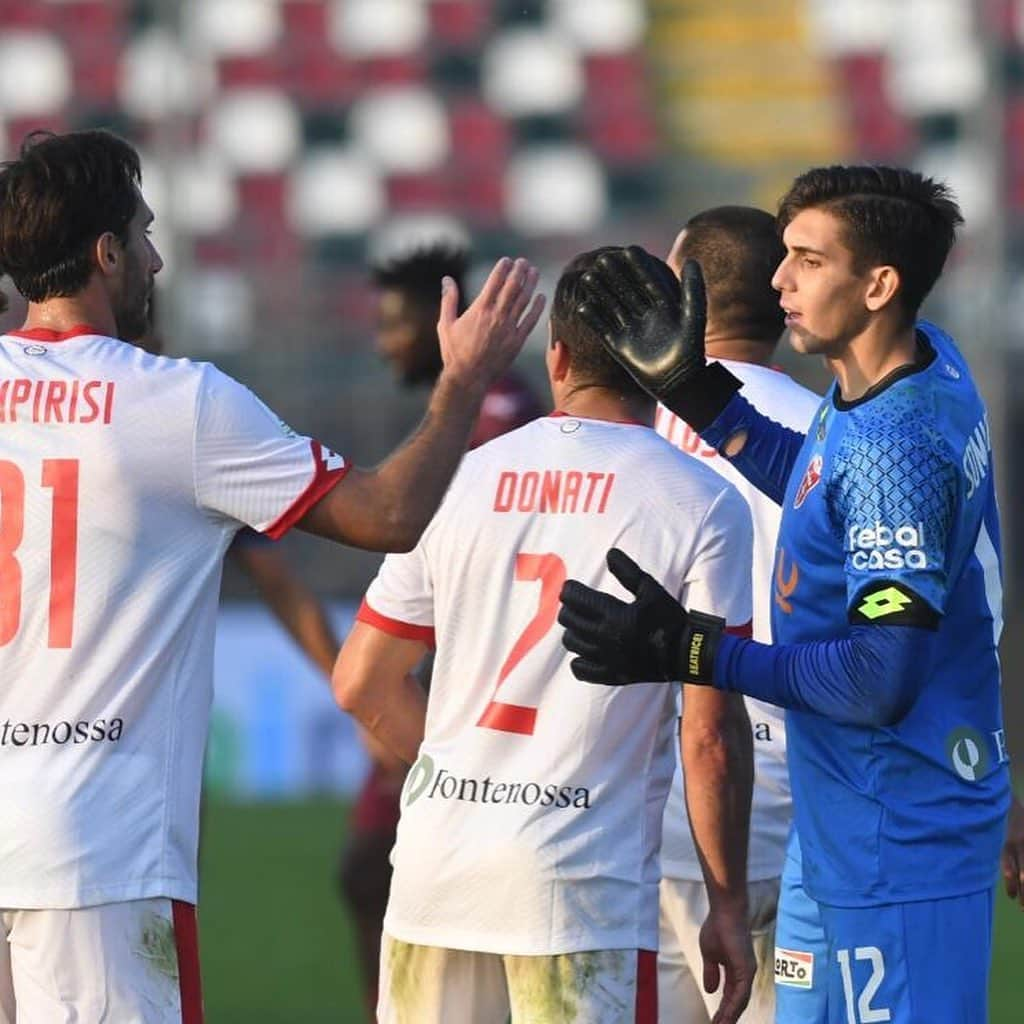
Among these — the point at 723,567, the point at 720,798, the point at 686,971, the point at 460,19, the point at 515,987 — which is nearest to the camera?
the point at 515,987

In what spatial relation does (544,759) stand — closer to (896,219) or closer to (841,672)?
(841,672)

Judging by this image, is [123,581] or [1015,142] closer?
[123,581]

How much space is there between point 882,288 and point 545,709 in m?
0.91

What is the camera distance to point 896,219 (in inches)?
148

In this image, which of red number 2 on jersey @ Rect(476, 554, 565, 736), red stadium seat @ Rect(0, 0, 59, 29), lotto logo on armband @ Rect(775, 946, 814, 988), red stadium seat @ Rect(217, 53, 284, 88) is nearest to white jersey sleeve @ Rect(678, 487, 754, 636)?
red number 2 on jersey @ Rect(476, 554, 565, 736)

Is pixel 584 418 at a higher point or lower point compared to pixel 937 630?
higher

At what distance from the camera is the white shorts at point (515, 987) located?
383 centimetres

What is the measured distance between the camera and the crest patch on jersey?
372 centimetres

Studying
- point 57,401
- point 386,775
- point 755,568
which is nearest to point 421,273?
point 386,775

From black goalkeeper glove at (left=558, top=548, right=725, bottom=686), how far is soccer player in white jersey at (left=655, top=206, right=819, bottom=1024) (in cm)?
95

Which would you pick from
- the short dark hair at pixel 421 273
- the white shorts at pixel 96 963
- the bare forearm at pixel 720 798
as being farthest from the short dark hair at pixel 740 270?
the short dark hair at pixel 421 273

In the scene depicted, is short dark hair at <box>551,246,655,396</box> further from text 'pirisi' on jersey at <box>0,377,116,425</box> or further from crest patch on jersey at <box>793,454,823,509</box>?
text 'pirisi' on jersey at <box>0,377,116,425</box>

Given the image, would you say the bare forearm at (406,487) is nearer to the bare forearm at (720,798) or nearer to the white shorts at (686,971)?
the bare forearm at (720,798)

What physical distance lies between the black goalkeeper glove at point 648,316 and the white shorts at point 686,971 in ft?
3.60
